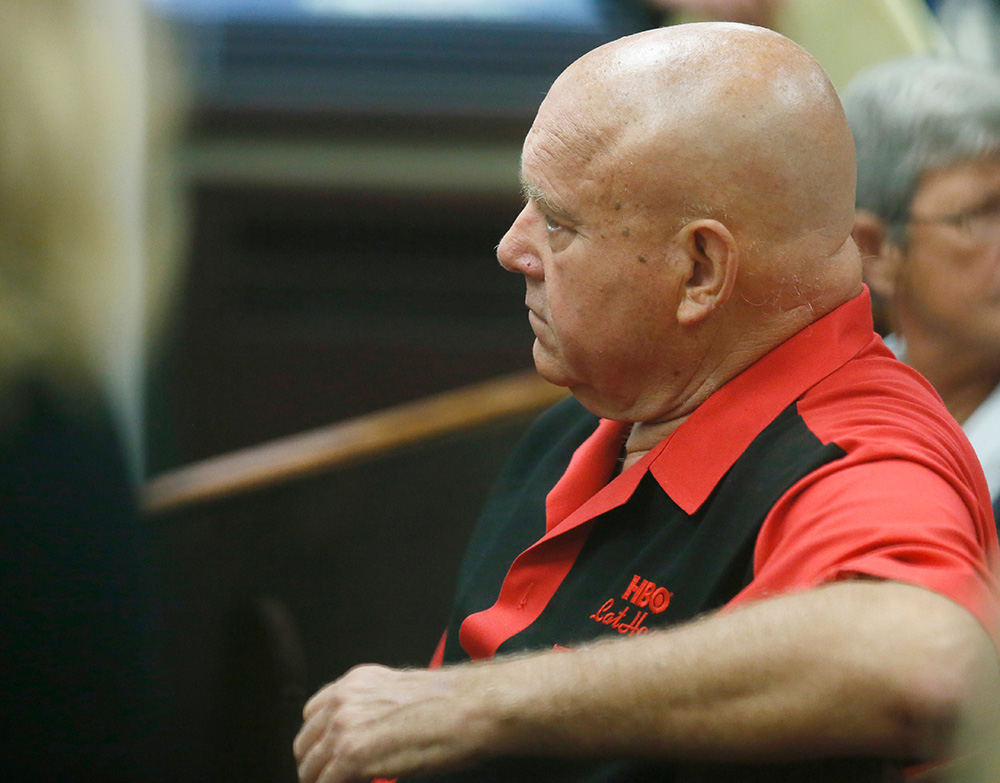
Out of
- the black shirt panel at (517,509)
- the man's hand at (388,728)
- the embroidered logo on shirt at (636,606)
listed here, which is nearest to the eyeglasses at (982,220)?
the black shirt panel at (517,509)

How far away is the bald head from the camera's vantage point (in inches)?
36.5

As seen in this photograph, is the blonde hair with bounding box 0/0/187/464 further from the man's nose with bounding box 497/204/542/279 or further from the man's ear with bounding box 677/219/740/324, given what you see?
the man's ear with bounding box 677/219/740/324

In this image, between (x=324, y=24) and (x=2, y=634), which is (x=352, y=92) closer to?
(x=324, y=24)

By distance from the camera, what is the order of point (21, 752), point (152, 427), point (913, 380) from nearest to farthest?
point (913, 380) < point (21, 752) < point (152, 427)

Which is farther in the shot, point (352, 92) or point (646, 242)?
point (352, 92)

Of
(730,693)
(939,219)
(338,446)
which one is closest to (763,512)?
(730,693)

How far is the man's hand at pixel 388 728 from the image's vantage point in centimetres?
90

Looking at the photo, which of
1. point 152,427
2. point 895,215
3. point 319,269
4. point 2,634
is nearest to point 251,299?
point 319,269

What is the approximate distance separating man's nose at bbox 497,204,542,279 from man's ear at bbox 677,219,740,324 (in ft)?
0.49

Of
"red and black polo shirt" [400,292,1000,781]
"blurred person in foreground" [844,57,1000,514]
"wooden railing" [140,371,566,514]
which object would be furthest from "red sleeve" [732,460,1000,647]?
"wooden railing" [140,371,566,514]

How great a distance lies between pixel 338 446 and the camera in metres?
2.11

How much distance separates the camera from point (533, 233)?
→ 1053 millimetres

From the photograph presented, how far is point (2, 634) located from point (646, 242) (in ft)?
4.46

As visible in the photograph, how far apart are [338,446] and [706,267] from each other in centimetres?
124
